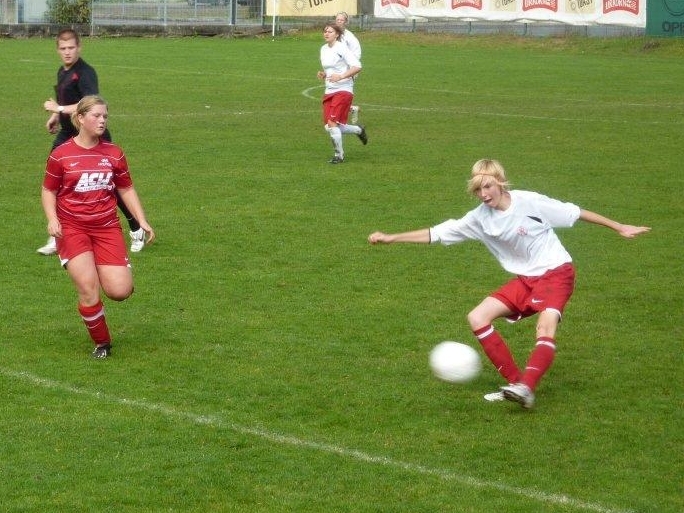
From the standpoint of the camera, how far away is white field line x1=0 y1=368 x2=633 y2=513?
6.49m

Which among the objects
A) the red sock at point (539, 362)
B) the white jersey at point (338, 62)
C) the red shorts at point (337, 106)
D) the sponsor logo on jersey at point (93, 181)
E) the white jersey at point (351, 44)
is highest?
the white jersey at point (351, 44)

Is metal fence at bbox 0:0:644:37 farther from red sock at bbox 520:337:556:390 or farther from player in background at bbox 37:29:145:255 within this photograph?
red sock at bbox 520:337:556:390

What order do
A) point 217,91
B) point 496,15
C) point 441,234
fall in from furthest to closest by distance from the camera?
point 496,15 < point 217,91 < point 441,234

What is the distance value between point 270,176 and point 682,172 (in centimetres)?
591

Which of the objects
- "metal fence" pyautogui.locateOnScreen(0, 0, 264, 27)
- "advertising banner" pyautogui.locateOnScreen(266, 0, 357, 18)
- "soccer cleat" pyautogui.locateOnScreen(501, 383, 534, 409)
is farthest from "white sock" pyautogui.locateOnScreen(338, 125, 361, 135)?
"advertising banner" pyautogui.locateOnScreen(266, 0, 357, 18)

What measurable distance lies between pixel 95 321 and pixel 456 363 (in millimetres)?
2563

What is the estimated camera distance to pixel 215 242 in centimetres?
1309

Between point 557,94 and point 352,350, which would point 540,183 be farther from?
point 557,94

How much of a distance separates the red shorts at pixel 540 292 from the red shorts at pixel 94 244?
111 inches

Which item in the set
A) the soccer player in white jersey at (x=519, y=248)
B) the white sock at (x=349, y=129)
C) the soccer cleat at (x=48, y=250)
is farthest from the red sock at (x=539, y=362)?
the white sock at (x=349, y=129)

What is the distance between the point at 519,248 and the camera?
27.1 feet

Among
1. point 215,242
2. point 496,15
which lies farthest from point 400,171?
point 496,15

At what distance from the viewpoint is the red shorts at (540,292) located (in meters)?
8.09

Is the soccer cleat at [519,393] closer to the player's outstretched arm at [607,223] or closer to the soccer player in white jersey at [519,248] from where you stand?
the soccer player in white jersey at [519,248]
